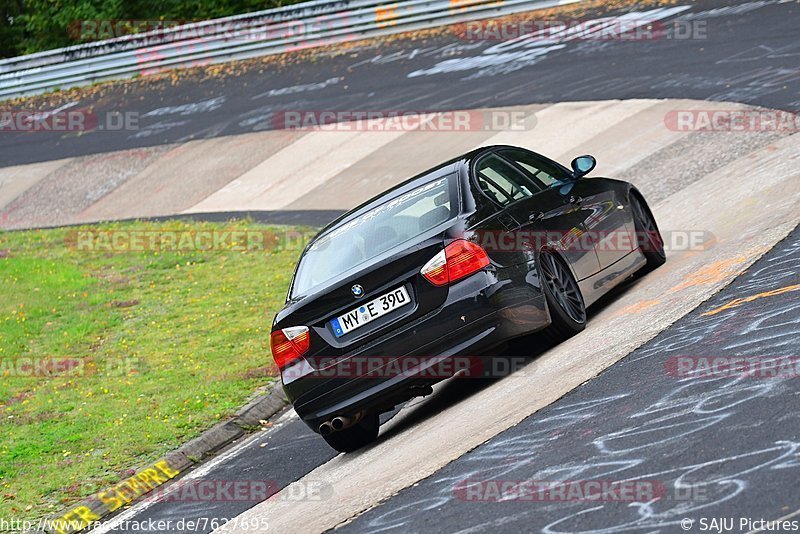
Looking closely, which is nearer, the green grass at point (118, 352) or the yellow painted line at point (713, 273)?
the yellow painted line at point (713, 273)

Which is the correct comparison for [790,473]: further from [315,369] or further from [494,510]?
[315,369]

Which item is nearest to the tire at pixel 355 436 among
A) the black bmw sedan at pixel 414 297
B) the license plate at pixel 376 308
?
the black bmw sedan at pixel 414 297

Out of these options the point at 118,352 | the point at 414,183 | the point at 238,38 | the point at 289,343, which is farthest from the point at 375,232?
the point at 238,38

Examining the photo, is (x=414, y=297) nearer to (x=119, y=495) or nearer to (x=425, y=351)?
(x=425, y=351)

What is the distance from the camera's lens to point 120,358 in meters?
12.6

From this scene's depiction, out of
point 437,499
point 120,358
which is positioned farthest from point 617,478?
point 120,358

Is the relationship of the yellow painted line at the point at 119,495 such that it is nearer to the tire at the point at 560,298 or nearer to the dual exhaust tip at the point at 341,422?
the dual exhaust tip at the point at 341,422

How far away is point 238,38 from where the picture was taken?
28.1 metres

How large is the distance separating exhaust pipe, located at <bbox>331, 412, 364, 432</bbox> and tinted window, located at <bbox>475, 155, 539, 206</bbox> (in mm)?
1842

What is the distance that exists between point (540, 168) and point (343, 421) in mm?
3001

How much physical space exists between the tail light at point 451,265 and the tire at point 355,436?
118 centimetres

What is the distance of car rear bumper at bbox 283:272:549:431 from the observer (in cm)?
794

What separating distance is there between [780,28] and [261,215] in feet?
27.8

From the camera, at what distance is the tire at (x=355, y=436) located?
8.51 metres
